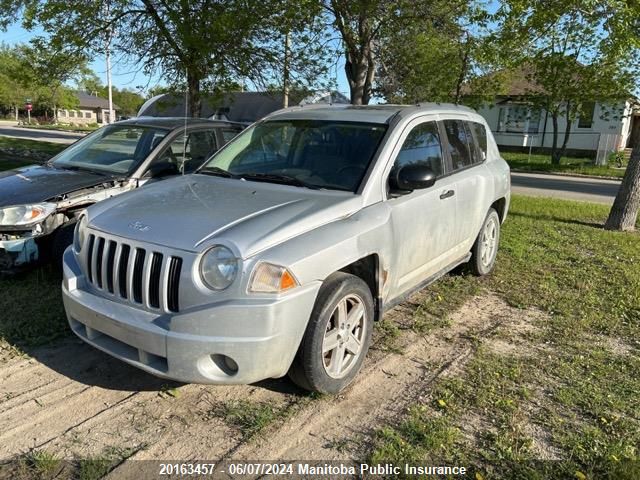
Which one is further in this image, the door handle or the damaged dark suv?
the damaged dark suv

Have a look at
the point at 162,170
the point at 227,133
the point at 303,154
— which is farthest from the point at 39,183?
the point at 303,154

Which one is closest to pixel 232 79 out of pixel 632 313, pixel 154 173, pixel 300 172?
pixel 154 173

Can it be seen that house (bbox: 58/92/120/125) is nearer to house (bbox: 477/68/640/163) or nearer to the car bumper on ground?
house (bbox: 477/68/640/163)

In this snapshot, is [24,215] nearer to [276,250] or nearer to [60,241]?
[60,241]

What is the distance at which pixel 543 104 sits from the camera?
84.1 feet

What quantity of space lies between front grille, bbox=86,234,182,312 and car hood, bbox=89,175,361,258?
0.09 meters

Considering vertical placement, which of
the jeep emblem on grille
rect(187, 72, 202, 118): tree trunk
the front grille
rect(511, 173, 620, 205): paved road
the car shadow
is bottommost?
the car shadow

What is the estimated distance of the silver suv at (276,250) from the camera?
2.87m

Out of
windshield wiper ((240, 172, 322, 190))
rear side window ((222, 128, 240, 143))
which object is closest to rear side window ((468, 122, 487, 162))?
windshield wiper ((240, 172, 322, 190))

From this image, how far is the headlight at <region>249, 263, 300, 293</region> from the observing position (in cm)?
285

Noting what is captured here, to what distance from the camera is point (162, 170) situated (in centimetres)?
573

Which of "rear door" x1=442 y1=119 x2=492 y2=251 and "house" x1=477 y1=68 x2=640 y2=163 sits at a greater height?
"house" x1=477 y1=68 x2=640 y2=163

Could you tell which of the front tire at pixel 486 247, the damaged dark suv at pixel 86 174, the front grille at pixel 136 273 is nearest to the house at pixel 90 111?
the damaged dark suv at pixel 86 174

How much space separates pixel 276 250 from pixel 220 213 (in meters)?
0.55
